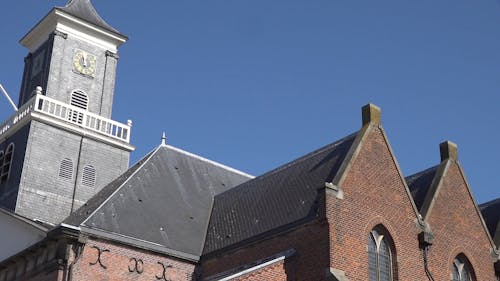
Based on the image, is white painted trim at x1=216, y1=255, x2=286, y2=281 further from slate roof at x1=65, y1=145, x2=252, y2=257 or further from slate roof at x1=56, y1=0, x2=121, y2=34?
slate roof at x1=56, y1=0, x2=121, y2=34

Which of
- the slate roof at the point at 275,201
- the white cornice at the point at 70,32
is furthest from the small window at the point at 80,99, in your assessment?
the slate roof at the point at 275,201

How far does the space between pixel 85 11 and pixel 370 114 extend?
18.8 meters

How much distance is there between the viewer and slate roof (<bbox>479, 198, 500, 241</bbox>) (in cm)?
3253

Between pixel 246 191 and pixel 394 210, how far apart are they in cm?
688

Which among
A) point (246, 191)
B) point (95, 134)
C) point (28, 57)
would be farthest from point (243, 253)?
point (28, 57)

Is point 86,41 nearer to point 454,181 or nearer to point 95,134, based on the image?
point 95,134

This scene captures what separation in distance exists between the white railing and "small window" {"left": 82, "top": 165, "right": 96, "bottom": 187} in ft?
6.57

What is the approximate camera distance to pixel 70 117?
35.5 metres

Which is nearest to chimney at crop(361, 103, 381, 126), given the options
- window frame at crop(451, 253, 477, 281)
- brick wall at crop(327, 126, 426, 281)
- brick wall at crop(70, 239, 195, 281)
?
brick wall at crop(327, 126, 426, 281)

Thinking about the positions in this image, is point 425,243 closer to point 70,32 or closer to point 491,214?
point 491,214

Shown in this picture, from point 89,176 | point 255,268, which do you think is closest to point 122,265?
point 255,268

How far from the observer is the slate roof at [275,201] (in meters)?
26.5

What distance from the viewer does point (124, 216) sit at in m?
28.1

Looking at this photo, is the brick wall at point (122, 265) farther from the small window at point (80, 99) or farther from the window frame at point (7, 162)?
the small window at point (80, 99)
